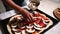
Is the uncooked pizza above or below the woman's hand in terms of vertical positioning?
below

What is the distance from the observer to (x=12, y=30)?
0.65 m

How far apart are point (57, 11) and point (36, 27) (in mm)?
260

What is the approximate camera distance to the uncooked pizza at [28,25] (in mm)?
644

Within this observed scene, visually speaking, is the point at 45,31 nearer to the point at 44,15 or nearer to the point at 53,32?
the point at 53,32

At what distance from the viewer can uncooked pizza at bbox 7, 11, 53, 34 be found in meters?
0.64

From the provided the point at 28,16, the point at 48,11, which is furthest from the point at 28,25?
the point at 48,11

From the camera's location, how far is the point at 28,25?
68 cm

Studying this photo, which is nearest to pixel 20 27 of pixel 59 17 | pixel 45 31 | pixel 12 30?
pixel 12 30

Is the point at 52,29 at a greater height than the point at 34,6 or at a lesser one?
lesser

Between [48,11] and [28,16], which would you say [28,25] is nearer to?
[28,16]

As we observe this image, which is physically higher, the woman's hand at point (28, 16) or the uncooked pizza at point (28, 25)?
the woman's hand at point (28, 16)

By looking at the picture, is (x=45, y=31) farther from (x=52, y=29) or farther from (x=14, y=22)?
(x=14, y=22)

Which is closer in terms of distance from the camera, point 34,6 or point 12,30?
point 12,30

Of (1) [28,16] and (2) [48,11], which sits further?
(2) [48,11]
